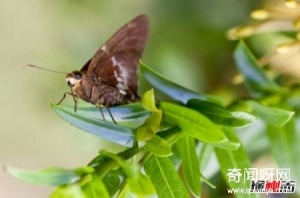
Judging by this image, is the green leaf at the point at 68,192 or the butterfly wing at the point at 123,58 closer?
the green leaf at the point at 68,192

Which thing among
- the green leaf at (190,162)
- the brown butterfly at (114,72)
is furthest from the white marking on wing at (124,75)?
the green leaf at (190,162)

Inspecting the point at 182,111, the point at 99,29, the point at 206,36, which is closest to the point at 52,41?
the point at 99,29

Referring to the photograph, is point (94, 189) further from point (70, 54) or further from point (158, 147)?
point (70, 54)

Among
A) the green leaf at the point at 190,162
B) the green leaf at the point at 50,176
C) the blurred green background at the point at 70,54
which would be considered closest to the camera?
the green leaf at the point at 50,176

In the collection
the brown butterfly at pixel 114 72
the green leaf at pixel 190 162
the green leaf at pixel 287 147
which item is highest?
the brown butterfly at pixel 114 72

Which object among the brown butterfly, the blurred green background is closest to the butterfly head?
the brown butterfly

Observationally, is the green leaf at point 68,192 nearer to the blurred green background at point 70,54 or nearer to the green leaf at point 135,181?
the green leaf at point 135,181

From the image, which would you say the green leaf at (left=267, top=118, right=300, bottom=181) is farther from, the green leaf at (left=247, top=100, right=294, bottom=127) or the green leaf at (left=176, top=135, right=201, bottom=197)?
the green leaf at (left=176, top=135, right=201, bottom=197)
